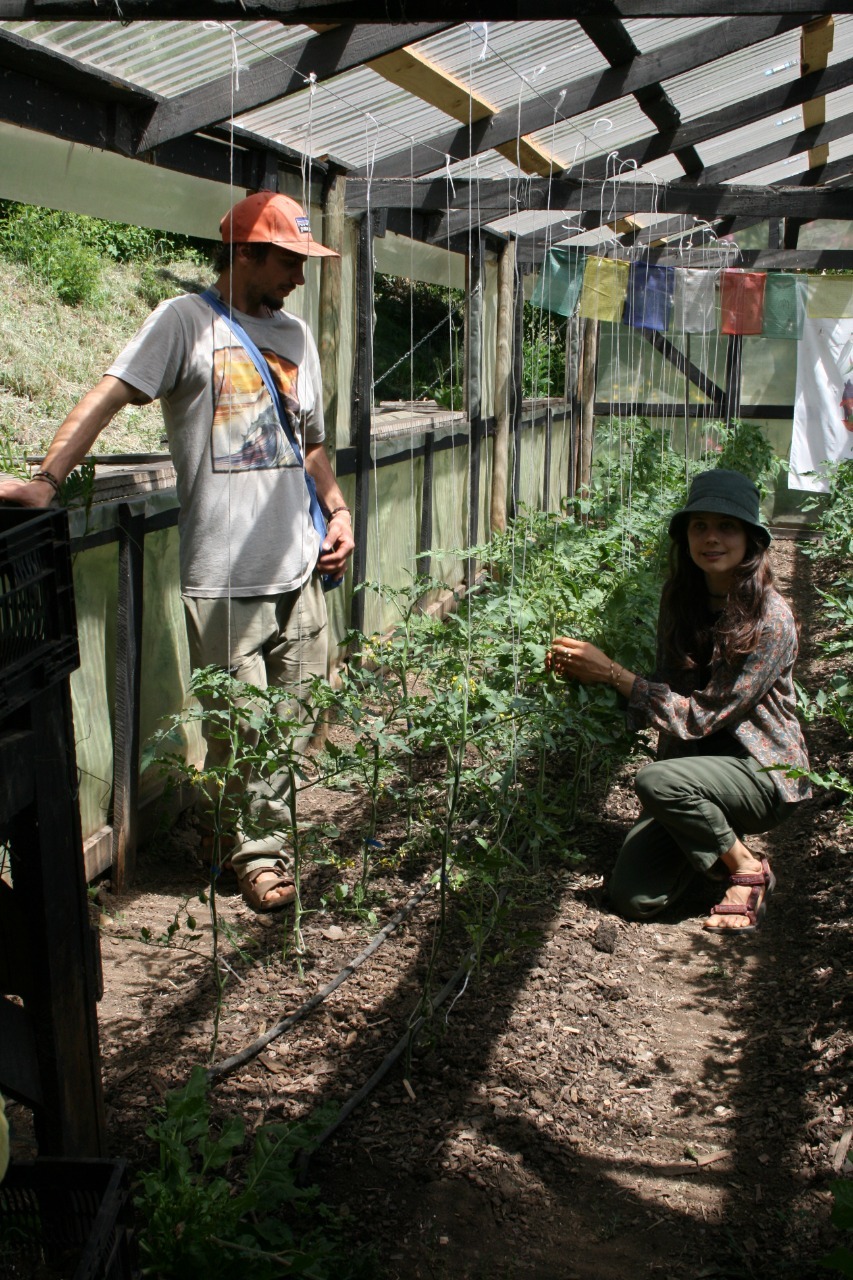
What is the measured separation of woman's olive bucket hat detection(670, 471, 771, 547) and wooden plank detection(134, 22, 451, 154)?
172 centimetres

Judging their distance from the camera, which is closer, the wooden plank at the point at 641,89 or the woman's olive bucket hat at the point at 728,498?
the woman's olive bucket hat at the point at 728,498

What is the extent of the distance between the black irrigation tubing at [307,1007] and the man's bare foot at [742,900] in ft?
2.81

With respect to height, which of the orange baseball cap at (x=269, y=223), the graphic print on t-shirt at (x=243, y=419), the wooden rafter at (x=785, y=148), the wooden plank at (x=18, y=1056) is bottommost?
the wooden plank at (x=18, y=1056)

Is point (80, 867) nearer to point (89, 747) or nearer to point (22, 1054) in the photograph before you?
point (22, 1054)

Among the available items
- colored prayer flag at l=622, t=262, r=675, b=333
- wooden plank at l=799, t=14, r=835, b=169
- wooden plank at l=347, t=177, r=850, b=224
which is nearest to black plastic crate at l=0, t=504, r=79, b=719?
wooden plank at l=347, t=177, r=850, b=224

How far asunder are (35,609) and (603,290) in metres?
6.87

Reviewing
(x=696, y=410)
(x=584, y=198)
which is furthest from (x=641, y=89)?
(x=696, y=410)

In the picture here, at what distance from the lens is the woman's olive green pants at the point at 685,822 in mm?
3332

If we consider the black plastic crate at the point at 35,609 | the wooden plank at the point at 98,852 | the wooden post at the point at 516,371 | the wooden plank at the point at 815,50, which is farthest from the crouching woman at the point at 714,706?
the wooden post at the point at 516,371

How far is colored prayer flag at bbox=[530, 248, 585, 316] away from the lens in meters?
8.13

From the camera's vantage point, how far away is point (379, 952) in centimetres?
312

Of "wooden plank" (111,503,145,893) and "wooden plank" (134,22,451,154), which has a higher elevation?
"wooden plank" (134,22,451,154)

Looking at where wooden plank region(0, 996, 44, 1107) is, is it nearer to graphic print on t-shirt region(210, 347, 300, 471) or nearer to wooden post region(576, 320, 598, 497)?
graphic print on t-shirt region(210, 347, 300, 471)

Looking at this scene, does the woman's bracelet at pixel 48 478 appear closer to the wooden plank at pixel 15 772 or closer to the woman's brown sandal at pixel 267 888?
the wooden plank at pixel 15 772
